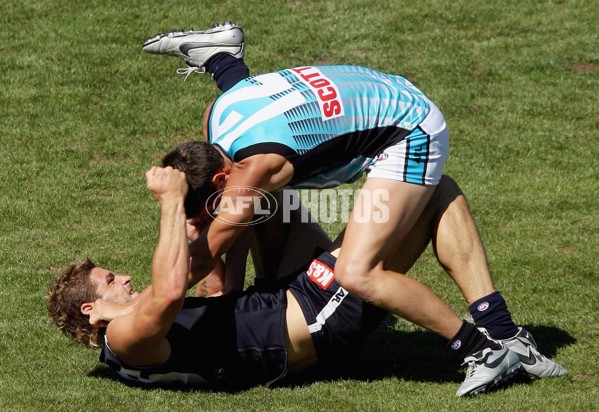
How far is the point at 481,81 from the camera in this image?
37.1 ft

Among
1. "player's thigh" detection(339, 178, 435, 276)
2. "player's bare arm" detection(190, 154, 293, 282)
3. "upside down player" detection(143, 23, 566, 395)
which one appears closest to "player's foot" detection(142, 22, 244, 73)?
"upside down player" detection(143, 23, 566, 395)

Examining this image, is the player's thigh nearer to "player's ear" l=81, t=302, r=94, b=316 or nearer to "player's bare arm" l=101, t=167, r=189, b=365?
"player's bare arm" l=101, t=167, r=189, b=365

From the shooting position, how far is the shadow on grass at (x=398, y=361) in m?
5.74

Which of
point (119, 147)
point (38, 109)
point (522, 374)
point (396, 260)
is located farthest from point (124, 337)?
point (38, 109)

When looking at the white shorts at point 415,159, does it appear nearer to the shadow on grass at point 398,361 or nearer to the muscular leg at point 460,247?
the muscular leg at point 460,247

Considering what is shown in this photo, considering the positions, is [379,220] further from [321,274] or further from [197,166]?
[197,166]

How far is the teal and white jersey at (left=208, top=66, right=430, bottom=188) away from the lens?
5.36 meters

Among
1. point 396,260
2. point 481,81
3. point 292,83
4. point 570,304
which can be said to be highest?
point 292,83

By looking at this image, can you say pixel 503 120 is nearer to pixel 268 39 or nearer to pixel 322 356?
pixel 268 39

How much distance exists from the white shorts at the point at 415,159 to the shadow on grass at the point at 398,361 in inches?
39.6

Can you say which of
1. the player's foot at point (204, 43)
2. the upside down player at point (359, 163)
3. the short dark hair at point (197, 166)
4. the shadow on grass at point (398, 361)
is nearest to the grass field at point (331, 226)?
the shadow on grass at point (398, 361)

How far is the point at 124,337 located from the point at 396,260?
1529 millimetres

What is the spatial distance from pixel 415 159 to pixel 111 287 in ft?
5.72

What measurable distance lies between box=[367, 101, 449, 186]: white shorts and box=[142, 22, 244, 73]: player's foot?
4.86 ft
